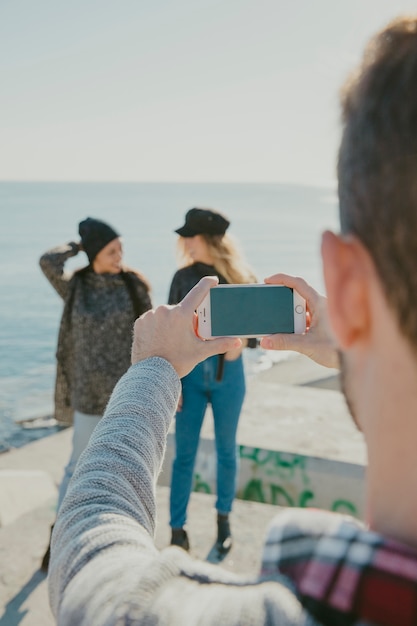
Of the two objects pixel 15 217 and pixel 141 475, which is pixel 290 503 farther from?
pixel 15 217

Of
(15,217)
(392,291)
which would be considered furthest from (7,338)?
(15,217)

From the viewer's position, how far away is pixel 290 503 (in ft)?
16.6

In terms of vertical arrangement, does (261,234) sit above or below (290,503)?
above

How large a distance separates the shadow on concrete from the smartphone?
8.56 ft

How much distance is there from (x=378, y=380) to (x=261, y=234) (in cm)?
6134

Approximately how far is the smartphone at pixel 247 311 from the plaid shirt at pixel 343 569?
145 cm

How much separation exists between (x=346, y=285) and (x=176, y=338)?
73 cm

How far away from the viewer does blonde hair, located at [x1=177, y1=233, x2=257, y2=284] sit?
4.34m

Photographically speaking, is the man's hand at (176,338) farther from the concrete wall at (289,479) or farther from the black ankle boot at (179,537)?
the concrete wall at (289,479)

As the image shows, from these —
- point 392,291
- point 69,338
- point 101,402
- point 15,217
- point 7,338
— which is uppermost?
point 15,217

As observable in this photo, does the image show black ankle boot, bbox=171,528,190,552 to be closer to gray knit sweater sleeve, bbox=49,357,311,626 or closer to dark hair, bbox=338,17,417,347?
gray knit sweater sleeve, bbox=49,357,311,626

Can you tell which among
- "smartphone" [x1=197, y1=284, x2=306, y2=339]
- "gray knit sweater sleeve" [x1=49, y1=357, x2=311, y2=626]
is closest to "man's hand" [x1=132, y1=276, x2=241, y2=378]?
"gray knit sweater sleeve" [x1=49, y1=357, x2=311, y2=626]

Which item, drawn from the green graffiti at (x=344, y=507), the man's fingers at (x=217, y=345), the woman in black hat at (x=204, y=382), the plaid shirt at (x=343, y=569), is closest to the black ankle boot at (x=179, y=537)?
the woman in black hat at (x=204, y=382)

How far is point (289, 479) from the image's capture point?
5082 millimetres
